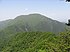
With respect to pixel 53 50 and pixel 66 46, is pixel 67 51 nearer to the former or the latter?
pixel 66 46

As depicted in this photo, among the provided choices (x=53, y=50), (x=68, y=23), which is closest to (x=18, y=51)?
(x=53, y=50)

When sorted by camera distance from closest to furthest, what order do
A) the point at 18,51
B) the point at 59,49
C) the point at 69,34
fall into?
the point at 69,34
the point at 59,49
the point at 18,51

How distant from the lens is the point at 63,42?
5112cm

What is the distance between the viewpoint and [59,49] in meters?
55.1

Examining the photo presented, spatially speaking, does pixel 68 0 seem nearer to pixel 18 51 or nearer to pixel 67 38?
pixel 67 38

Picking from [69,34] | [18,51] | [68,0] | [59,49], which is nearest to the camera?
[68,0]

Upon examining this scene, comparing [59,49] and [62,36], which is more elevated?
[62,36]

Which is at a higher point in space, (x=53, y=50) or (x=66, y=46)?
(x=66, y=46)

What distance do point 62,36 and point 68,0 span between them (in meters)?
37.3

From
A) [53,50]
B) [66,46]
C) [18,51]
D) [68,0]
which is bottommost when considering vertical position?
[18,51]

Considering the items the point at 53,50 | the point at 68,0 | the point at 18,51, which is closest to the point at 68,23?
the point at 68,0

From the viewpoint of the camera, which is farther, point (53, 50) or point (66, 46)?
point (53, 50)

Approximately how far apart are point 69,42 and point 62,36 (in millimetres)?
2367

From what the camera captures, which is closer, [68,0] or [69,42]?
[68,0]
